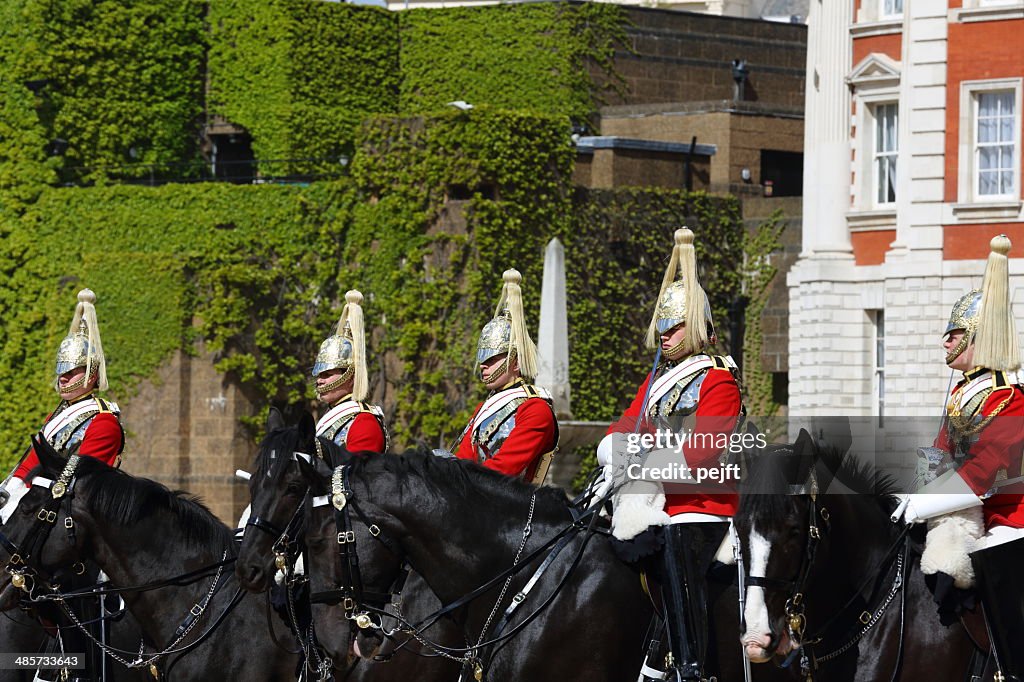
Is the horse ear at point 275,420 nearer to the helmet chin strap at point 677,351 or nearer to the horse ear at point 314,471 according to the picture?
the horse ear at point 314,471

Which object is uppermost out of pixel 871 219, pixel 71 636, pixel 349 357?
pixel 871 219

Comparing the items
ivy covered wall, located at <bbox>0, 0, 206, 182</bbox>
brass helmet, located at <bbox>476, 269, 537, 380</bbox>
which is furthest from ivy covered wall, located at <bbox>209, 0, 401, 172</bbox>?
brass helmet, located at <bbox>476, 269, 537, 380</bbox>

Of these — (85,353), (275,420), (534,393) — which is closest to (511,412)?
(534,393)

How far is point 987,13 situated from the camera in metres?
31.1

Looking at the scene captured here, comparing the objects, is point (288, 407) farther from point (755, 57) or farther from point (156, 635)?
point (755, 57)

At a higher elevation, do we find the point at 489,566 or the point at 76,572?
the point at 489,566

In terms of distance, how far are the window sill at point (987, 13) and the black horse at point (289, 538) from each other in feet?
76.2

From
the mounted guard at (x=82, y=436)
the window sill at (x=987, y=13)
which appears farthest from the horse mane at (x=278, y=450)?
the window sill at (x=987, y=13)

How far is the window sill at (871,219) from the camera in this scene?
33375 millimetres

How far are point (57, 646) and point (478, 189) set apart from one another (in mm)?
20671

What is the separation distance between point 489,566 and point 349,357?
131 inches

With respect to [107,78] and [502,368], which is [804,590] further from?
[107,78]

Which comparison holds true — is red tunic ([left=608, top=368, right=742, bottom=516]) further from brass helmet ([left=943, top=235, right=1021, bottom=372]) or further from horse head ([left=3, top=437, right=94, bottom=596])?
horse head ([left=3, top=437, right=94, bottom=596])

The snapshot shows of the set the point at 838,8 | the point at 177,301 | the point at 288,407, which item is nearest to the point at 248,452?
the point at 177,301
